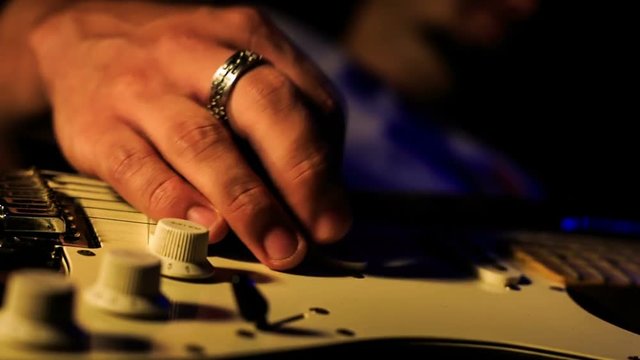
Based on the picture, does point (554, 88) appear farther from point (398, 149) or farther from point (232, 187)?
point (232, 187)

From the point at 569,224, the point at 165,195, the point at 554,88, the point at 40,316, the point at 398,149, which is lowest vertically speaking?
the point at 40,316

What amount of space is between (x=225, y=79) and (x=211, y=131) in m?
0.08

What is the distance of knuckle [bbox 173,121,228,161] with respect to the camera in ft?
2.48

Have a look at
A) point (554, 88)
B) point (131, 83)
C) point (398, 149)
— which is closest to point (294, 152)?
point (131, 83)

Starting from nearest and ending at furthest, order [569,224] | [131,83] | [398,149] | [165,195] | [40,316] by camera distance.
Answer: [40,316] < [165,195] < [131,83] < [569,224] < [398,149]

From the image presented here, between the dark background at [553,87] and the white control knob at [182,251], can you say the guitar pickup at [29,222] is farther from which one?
the dark background at [553,87]

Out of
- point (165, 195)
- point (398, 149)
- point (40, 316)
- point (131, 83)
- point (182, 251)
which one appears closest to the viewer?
point (40, 316)

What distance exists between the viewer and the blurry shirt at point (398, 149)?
5.10ft

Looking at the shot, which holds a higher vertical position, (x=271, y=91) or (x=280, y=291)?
(x=271, y=91)

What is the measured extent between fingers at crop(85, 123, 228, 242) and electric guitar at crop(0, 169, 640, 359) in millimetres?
27

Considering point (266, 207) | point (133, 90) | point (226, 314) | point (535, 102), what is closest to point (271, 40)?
point (133, 90)

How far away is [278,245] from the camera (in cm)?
73

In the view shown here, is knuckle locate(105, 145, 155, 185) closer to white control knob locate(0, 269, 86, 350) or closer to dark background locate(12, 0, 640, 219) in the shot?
white control knob locate(0, 269, 86, 350)

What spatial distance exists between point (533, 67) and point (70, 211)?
1.11 m
